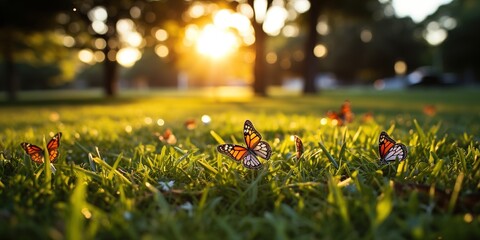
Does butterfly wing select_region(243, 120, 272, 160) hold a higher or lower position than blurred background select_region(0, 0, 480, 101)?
lower

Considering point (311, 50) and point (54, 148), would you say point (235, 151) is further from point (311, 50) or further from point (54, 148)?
point (311, 50)

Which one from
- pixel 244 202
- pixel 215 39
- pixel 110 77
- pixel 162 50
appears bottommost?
pixel 244 202

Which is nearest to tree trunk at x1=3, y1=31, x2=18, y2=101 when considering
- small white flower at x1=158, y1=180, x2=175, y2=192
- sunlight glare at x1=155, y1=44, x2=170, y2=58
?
sunlight glare at x1=155, y1=44, x2=170, y2=58

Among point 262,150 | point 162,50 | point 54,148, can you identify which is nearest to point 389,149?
point 262,150

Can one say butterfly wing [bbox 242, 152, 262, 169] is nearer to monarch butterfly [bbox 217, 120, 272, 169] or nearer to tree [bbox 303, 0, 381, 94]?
monarch butterfly [bbox 217, 120, 272, 169]

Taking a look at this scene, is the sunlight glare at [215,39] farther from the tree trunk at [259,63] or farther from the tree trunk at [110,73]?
the tree trunk at [110,73]
